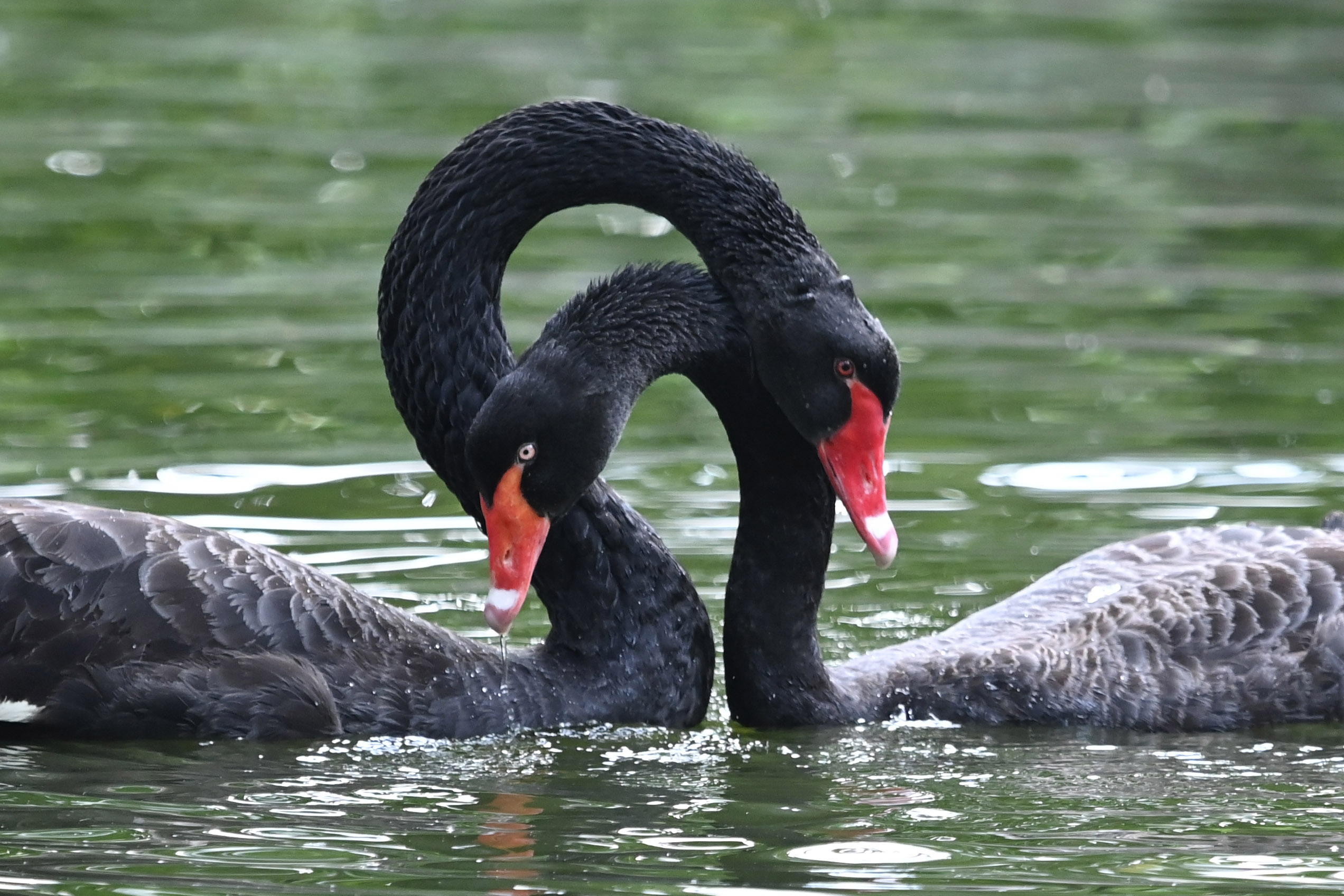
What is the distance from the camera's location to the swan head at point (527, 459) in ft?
20.7

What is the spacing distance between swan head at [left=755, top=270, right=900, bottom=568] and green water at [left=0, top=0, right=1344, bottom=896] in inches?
27.9

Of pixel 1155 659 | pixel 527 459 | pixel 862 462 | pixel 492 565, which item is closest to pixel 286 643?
pixel 492 565

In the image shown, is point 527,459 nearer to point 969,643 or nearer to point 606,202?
point 606,202

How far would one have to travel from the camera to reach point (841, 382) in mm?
6484

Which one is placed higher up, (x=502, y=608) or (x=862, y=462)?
(x=862, y=462)

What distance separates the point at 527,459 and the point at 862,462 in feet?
3.00

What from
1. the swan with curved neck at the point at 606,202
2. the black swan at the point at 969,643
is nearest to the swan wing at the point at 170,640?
the swan with curved neck at the point at 606,202

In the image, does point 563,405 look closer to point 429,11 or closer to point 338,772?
point 338,772

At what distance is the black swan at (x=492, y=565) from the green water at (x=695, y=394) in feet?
0.51

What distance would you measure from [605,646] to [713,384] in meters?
0.81

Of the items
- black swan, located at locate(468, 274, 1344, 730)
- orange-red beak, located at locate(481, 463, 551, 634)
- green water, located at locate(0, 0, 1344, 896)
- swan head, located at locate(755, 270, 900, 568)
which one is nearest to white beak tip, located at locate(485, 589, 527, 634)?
orange-red beak, located at locate(481, 463, 551, 634)

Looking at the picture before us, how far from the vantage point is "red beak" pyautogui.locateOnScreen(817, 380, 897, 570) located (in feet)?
21.3

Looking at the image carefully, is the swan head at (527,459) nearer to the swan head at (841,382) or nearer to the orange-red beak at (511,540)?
the orange-red beak at (511,540)

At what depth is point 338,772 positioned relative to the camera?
6176 millimetres
